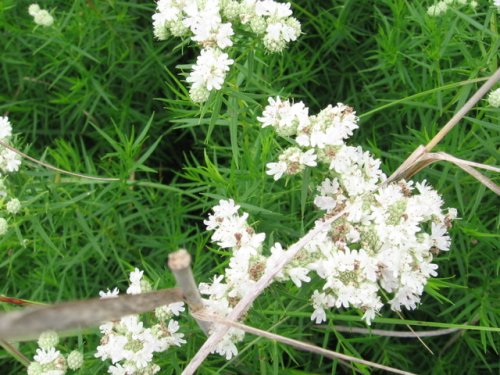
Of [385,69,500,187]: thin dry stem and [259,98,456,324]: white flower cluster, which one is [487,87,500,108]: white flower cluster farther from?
[259,98,456,324]: white flower cluster

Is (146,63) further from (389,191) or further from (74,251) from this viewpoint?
(389,191)

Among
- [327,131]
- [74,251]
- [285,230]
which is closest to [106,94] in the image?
[74,251]

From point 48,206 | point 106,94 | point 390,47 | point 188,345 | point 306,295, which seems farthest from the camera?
point 106,94

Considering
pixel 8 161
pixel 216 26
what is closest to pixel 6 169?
pixel 8 161

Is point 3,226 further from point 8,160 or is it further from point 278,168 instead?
point 278,168

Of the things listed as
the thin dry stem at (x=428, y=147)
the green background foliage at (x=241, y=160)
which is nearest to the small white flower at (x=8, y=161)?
the green background foliage at (x=241, y=160)

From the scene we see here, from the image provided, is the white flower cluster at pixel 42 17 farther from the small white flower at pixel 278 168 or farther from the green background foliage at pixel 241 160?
the small white flower at pixel 278 168
